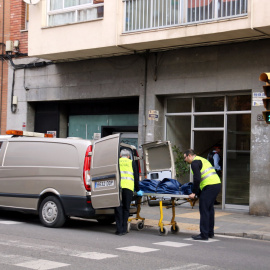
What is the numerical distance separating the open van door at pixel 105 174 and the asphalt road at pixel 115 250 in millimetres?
658

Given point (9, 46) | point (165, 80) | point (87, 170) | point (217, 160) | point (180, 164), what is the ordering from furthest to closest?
point (9, 46) → point (180, 164) → point (165, 80) → point (217, 160) → point (87, 170)

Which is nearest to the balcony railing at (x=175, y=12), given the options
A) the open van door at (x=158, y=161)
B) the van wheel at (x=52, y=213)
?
the open van door at (x=158, y=161)

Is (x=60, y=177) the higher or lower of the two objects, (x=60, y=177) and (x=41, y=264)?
the higher

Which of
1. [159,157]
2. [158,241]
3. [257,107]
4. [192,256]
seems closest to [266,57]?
[257,107]

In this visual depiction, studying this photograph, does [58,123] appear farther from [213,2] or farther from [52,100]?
[213,2]

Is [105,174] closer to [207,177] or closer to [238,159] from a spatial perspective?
[207,177]

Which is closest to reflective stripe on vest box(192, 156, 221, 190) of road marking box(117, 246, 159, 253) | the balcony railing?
road marking box(117, 246, 159, 253)

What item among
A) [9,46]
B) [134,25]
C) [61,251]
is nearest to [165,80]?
[134,25]

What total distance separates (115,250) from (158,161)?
4.33m

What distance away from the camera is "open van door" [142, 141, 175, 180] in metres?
12.0

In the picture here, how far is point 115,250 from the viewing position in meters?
8.13

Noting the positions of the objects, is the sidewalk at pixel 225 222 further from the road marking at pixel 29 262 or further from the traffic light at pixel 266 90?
the road marking at pixel 29 262

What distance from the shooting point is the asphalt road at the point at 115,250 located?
7035 millimetres

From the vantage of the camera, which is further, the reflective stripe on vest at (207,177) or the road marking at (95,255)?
the reflective stripe on vest at (207,177)
